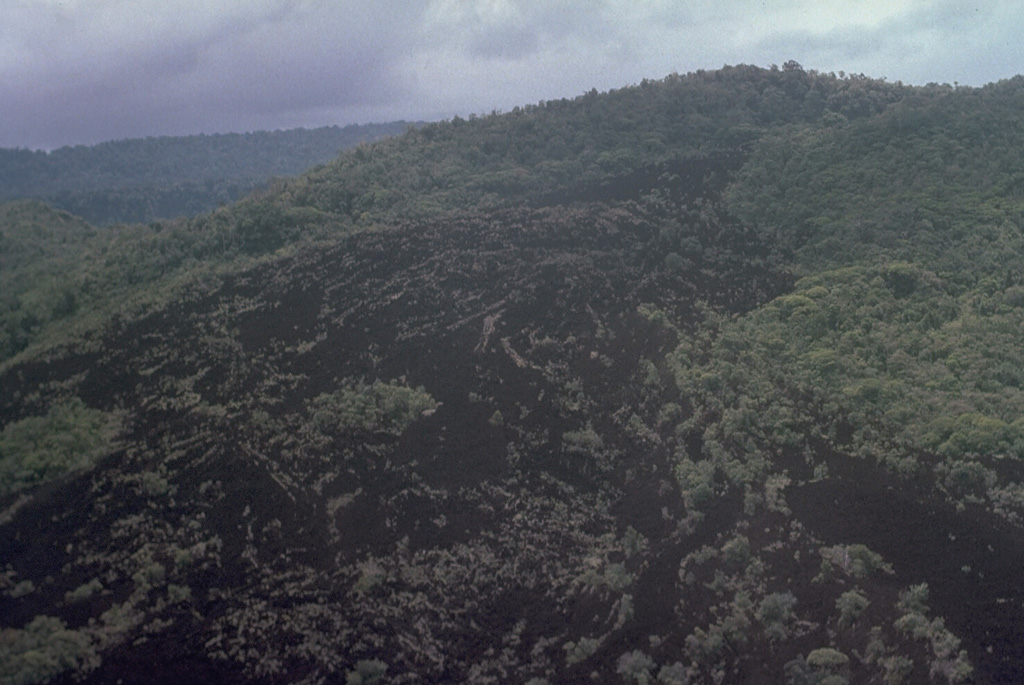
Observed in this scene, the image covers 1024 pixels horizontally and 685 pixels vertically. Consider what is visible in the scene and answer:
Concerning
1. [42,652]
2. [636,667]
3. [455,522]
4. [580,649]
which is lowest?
[636,667]

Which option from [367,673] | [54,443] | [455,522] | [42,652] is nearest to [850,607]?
[455,522]

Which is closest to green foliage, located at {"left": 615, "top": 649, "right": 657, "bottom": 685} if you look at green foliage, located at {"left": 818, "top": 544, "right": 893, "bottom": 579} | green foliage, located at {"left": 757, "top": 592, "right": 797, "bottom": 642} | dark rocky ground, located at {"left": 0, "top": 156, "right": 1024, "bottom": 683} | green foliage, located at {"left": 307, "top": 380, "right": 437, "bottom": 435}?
dark rocky ground, located at {"left": 0, "top": 156, "right": 1024, "bottom": 683}

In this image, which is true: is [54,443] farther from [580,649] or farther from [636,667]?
[636,667]

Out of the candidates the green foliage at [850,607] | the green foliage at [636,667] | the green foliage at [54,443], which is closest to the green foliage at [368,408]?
the green foliage at [54,443]

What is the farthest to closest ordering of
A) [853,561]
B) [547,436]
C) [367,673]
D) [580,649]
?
[547,436]
[853,561]
[580,649]
[367,673]

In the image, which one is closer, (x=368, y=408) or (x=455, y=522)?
(x=455, y=522)

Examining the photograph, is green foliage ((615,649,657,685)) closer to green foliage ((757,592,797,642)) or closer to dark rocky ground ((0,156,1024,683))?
dark rocky ground ((0,156,1024,683))

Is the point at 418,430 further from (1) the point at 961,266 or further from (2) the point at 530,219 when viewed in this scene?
(1) the point at 961,266

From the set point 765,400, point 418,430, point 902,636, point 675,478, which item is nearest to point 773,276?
point 765,400
